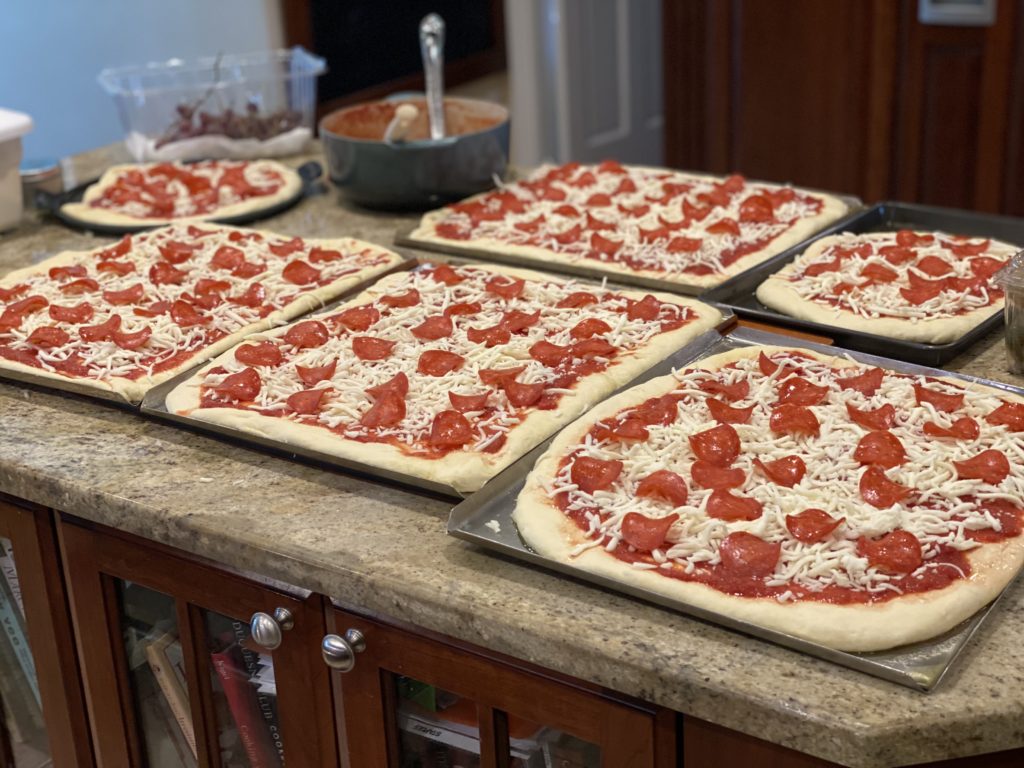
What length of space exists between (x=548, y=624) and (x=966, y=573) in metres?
0.38

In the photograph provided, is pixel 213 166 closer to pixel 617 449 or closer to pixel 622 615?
pixel 617 449

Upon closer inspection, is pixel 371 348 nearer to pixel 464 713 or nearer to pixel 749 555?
pixel 464 713

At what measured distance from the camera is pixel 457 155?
7.43 ft

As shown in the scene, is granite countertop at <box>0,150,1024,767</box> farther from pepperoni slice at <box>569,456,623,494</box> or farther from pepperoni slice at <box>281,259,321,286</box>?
pepperoni slice at <box>281,259,321,286</box>

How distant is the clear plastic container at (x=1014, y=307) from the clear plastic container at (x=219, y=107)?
67.1 inches

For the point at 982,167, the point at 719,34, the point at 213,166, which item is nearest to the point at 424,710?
the point at 213,166

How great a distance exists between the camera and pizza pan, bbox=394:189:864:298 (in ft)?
6.11

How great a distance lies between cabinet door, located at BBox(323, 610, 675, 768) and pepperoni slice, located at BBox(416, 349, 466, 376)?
1.21 ft

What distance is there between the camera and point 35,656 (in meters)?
1.64

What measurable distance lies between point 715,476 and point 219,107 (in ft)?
6.10

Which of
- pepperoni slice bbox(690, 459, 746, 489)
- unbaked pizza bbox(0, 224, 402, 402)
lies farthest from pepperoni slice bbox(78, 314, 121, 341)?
pepperoni slice bbox(690, 459, 746, 489)

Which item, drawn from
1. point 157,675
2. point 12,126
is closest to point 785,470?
point 157,675

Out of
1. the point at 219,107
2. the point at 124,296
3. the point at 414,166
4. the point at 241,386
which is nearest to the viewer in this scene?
the point at 241,386

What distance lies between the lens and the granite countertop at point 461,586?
38.7 inches
